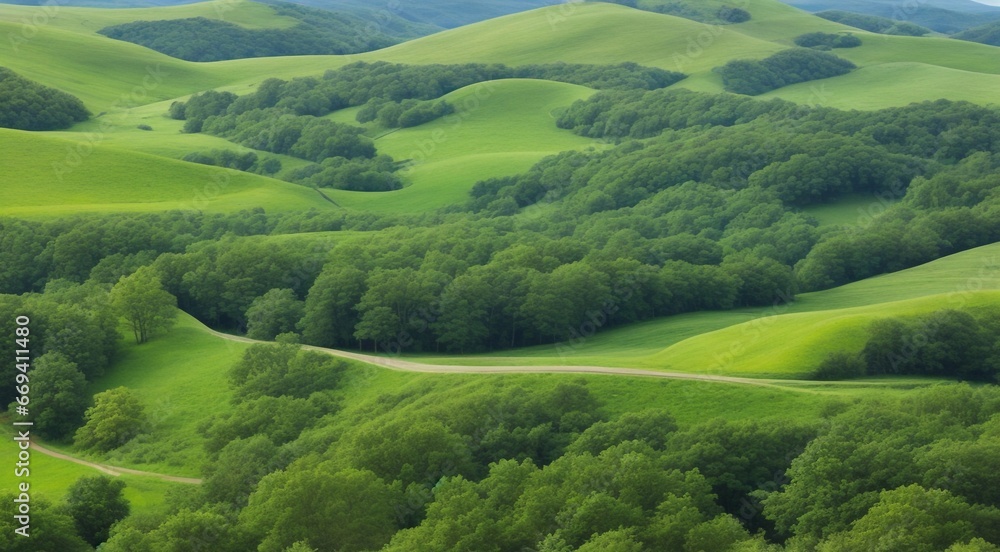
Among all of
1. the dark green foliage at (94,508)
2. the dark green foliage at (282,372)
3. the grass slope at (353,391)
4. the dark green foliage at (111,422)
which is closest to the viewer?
the dark green foliage at (94,508)

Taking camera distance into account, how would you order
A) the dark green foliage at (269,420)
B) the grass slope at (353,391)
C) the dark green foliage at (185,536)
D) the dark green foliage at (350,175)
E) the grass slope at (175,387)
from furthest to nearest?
1. the dark green foliage at (350,175)
2. the grass slope at (175,387)
3. the dark green foliage at (269,420)
4. the grass slope at (353,391)
5. the dark green foliage at (185,536)

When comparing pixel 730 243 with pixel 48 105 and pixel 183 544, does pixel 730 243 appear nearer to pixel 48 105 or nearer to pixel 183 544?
pixel 183 544

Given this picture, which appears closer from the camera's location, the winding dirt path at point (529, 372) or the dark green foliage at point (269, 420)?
the winding dirt path at point (529, 372)

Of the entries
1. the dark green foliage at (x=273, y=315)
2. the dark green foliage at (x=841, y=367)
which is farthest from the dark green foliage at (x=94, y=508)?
the dark green foliage at (x=841, y=367)

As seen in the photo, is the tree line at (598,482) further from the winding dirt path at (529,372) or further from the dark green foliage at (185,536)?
the winding dirt path at (529,372)

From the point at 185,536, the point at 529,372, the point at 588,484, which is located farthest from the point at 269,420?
the point at 588,484

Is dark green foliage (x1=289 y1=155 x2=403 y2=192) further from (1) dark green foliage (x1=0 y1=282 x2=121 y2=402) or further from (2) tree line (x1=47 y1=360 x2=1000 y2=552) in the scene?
(2) tree line (x1=47 y1=360 x2=1000 y2=552)
